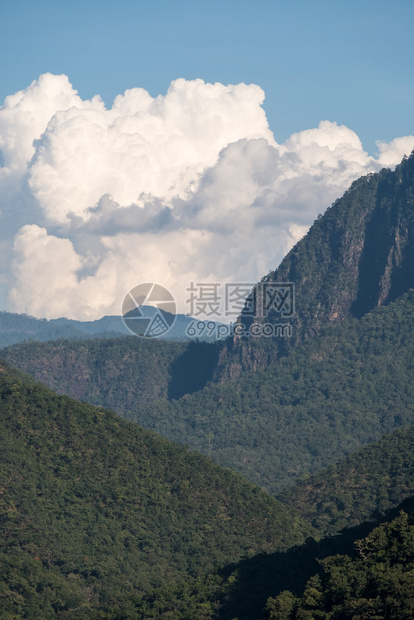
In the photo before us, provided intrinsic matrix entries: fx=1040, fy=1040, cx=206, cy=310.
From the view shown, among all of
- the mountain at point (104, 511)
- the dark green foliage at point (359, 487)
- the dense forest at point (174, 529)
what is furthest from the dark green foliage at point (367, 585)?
the dark green foliage at point (359, 487)

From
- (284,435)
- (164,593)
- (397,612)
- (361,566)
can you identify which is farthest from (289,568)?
(284,435)

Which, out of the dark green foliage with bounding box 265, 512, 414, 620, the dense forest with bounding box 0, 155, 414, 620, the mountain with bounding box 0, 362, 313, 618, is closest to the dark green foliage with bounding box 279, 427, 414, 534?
the dense forest with bounding box 0, 155, 414, 620

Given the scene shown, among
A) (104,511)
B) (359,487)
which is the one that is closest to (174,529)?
(104,511)

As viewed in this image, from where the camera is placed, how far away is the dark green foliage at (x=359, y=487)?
393ft

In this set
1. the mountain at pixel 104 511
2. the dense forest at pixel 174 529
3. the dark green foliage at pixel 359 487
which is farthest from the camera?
the dark green foliage at pixel 359 487

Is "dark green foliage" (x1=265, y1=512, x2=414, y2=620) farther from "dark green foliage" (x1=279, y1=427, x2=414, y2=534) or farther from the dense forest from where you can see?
"dark green foliage" (x1=279, y1=427, x2=414, y2=534)

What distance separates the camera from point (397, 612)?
6094cm

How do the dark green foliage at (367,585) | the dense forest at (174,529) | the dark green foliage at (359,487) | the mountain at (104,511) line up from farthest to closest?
the dark green foliage at (359,487)
the mountain at (104,511)
the dense forest at (174,529)
the dark green foliage at (367,585)

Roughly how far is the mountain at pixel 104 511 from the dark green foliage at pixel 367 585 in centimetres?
2147

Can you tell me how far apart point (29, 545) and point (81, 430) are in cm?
2642

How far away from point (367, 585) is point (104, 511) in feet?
160

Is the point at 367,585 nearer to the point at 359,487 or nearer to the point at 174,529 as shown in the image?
the point at 174,529

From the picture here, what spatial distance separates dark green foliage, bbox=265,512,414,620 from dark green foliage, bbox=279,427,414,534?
3969cm

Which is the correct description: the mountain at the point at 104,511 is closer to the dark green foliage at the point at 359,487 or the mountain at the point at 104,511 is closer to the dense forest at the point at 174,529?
the dense forest at the point at 174,529
